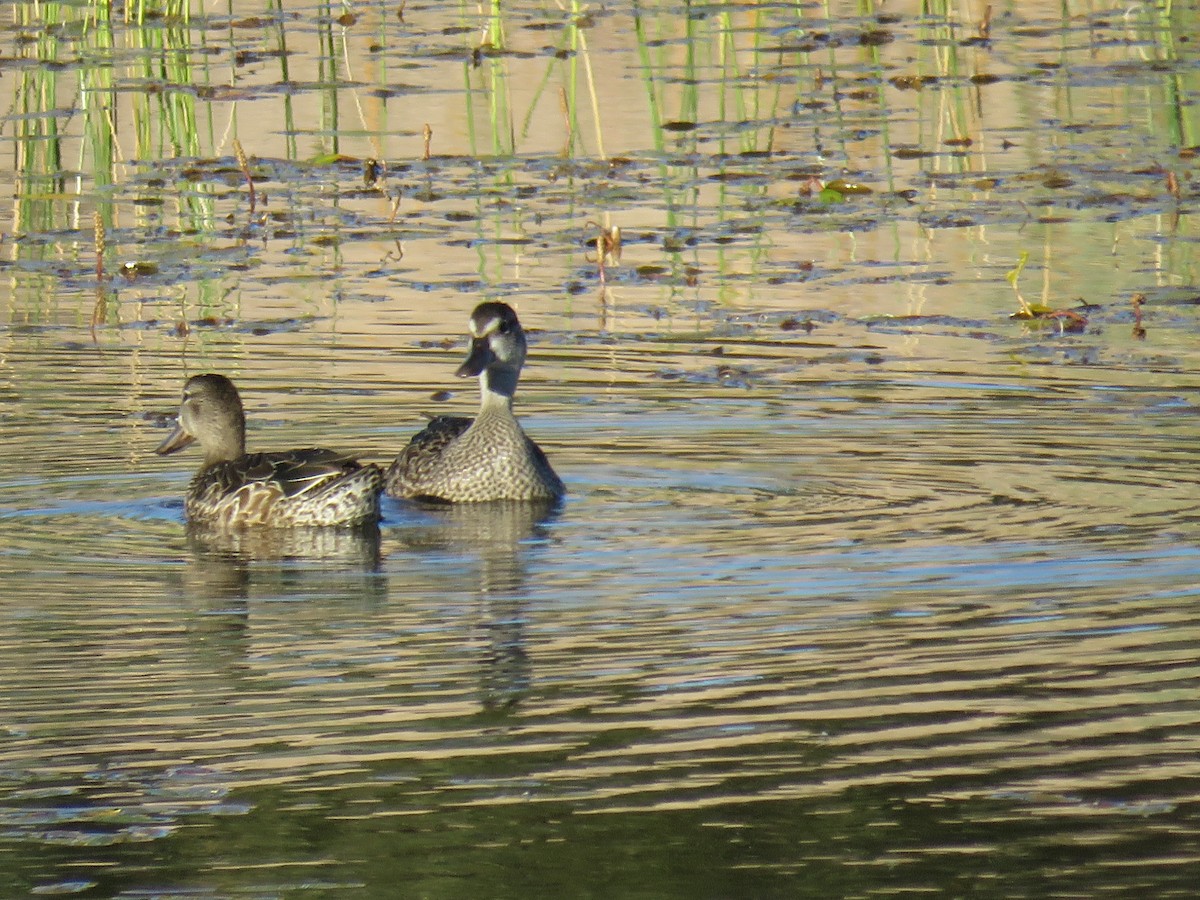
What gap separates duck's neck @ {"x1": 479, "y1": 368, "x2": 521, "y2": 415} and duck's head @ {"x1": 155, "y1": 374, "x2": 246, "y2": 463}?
3.47 ft

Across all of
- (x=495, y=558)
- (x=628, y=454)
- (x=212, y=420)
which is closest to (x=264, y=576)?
(x=495, y=558)

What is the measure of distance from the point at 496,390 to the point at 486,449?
44cm

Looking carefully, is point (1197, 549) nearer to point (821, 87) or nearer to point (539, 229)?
point (539, 229)

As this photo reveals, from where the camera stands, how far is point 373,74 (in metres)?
19.5

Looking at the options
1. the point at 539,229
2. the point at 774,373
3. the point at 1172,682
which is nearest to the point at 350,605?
the point at 1172,682

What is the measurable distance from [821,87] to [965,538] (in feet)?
33.7

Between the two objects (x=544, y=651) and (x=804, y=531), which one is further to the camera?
(x=804, y=531)

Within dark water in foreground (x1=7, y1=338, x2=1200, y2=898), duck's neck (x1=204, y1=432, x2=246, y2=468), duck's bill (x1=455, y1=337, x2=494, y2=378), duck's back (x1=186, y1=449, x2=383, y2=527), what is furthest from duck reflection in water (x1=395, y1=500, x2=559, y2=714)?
duck's neck (x1=204, y1=432, x2=246, y2=468)

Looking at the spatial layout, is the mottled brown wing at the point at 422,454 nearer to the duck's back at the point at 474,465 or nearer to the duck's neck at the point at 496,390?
the duck's back at the point at 474,465

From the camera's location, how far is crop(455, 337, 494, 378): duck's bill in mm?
10750

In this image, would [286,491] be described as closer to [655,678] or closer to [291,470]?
[291,470]

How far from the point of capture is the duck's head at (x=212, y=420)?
10.6m

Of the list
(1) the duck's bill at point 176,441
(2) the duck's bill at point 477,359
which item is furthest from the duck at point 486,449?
(1) the duck's bill at point 176,441

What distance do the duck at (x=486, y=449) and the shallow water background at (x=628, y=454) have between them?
9.5 inches
